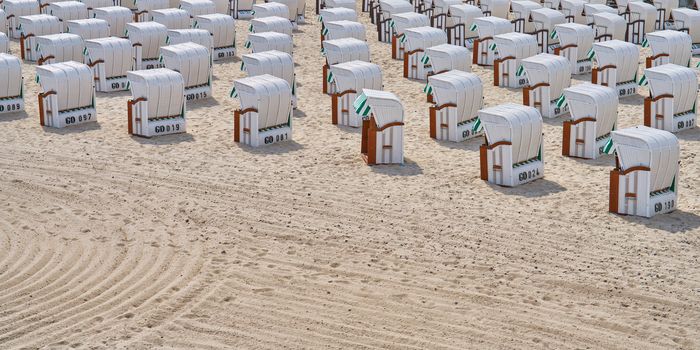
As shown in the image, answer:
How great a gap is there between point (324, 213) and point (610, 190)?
4.74 metres

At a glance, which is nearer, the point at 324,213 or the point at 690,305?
the point at 690,305

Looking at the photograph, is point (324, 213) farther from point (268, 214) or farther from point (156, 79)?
point (156, 79)

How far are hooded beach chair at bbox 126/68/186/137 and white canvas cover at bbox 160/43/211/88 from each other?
2.86 metres

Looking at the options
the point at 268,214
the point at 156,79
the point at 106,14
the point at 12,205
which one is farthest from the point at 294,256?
the point at 106,14

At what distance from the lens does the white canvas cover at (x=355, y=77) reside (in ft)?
83.5

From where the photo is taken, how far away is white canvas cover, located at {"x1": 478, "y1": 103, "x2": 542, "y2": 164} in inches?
810

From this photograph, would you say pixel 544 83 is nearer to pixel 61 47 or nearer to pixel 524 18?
pixel 524 18

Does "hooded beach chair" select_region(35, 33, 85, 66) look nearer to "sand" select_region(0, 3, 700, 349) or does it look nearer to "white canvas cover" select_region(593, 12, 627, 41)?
"sand" select_region(0, 3, 700, 349)

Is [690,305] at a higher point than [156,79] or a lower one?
lower

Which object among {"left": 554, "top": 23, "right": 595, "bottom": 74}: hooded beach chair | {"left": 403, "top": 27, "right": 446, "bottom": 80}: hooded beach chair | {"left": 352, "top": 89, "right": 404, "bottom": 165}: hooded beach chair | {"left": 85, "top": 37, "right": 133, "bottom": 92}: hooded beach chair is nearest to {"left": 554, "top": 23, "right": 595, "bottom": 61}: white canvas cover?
{"left": 554, "top": 23, "right": 595, "bottom": 74}: hooded beach chair

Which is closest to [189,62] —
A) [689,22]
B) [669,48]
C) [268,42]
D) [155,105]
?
[268,42]

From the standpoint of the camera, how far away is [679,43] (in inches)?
1199

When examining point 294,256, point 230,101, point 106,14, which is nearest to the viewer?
point 294,256

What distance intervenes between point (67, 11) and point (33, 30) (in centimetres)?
309
